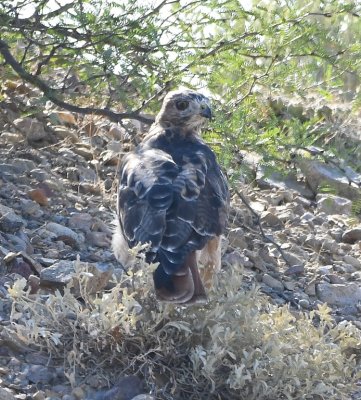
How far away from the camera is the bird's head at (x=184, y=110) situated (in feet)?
20.8

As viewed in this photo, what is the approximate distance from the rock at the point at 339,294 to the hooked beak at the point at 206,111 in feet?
5.32

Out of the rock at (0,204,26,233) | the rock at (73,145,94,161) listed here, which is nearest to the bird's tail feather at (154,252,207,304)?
the rock at (0,204,26,233)

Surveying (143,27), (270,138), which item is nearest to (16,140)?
(143,27)

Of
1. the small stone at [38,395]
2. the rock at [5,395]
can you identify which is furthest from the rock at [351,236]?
the rock at [5,395]

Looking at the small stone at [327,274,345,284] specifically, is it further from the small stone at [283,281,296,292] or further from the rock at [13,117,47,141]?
the rock at [13,117,47,141]

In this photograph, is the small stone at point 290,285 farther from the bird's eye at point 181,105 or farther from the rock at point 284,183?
the rock at point 284,183

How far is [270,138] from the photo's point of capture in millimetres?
6770

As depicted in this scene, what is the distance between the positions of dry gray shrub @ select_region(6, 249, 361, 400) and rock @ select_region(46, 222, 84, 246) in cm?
154

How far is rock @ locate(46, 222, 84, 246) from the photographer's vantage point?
6621 mm

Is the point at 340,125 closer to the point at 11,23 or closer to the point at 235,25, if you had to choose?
the point at 235,25

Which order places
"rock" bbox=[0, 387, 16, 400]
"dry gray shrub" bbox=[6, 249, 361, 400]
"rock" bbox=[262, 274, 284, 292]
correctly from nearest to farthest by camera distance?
1. "rock" bbox=[0, 387, 16, 400]
2. "dry gray shrub" bbox=[6, 249, 361, 400]
3. "rock" bbox=[262, 274, 284, 292]

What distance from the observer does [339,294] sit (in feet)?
23.1

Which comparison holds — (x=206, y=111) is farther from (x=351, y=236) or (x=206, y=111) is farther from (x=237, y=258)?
(x=351, y=236)

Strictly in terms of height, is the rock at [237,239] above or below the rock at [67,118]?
below
